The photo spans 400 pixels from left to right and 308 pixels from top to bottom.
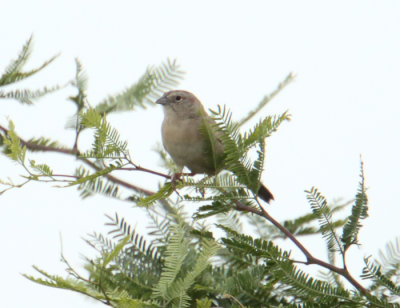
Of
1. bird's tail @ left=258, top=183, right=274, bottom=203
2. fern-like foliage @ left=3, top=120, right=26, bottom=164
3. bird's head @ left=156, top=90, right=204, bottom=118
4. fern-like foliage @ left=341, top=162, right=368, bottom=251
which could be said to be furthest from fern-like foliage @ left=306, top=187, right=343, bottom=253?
bird's head @ left=156, top=90, right=204, bottom=118

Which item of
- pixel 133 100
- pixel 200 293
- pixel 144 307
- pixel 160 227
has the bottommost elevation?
pixel 144 307

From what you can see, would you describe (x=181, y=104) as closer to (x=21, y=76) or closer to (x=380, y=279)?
(x=21, y=76)

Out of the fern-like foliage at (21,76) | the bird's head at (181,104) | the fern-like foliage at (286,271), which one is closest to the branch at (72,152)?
the fern-like foliage at (21,76)

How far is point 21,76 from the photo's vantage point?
11.2 ft

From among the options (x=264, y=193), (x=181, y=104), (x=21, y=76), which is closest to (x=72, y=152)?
(x=21, y=76)

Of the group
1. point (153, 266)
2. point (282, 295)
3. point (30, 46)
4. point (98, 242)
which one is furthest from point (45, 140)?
point (282, 295)

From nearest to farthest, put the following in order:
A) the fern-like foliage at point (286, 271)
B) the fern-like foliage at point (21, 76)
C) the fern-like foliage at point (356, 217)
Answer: the fern-like foliage at point (286, 271), the fern-like foliage at point (356, 217), the fern-like foliage at point (21, 76)

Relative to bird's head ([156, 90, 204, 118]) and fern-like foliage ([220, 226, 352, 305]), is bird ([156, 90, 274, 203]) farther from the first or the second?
fern-like foliage ([220, 226, 352, 305])

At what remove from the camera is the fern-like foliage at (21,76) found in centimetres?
340

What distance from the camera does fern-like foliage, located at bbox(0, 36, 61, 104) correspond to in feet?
11.2

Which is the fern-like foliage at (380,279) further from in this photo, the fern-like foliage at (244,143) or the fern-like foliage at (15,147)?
the fern-like foliage at (15,147)

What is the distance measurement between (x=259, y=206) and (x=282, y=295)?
479 mm

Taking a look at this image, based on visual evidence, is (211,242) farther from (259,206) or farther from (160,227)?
(160,227)

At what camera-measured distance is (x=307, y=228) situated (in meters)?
3.38
